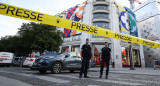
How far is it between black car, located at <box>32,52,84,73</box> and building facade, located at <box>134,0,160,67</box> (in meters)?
33.9

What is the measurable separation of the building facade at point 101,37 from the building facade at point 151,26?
7.93 m

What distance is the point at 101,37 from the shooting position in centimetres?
2298

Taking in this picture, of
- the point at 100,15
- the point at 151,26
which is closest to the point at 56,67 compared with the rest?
the point at 100,15

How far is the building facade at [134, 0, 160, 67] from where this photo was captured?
32375 mm

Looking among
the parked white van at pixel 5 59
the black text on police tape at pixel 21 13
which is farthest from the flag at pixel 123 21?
the parked white van at pixel 5 59

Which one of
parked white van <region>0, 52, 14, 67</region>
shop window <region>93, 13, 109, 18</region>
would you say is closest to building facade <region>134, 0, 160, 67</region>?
shop window <region>93, 13, 109, 18</region>

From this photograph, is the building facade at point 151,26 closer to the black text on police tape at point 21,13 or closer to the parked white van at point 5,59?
the black text on police tape at point 21,13

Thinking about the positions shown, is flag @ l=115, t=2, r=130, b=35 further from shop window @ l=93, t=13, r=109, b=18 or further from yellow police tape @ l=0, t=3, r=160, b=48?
yellow police tape @ l=0, t=3, r=160, b=48

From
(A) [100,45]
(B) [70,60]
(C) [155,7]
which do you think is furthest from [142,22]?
(B) [70,60]

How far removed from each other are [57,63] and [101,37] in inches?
709

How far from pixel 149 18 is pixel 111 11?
63.8 feet

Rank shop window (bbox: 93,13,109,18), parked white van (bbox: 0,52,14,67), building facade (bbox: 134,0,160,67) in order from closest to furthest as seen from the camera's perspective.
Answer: parked white van (bbox: 0,52,14,67)
shop window (bbox: 93,13,109,18)
building facade (bbox: 134,0,160,67)

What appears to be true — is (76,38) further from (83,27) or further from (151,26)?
(151,26)

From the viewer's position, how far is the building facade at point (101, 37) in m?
23.4
